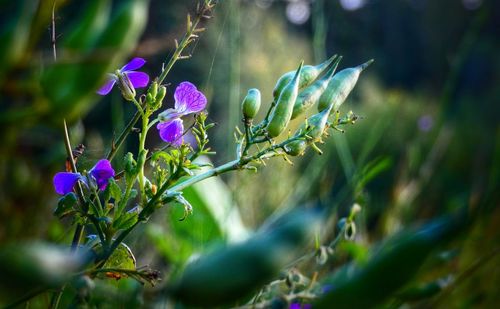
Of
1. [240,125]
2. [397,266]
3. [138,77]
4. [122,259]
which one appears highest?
[240,125]

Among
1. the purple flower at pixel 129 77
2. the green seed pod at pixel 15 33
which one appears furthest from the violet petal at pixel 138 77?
the green seed pod at pixel 15 33

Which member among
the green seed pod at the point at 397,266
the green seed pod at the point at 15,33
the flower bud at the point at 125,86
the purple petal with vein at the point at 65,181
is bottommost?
the green seed pod at the point at 397,266

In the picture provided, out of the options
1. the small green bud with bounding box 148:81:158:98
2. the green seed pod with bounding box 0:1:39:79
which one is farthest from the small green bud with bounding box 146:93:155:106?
the green seed pod with bounding box 0:1:39:79

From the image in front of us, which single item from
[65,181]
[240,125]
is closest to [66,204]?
[65,181]

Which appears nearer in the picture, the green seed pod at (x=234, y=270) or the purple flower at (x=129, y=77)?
the green seed pod at (x=234, y=270)

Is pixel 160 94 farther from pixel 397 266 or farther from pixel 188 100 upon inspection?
pixel 397 266

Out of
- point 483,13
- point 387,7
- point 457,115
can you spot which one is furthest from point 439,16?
point 483,13

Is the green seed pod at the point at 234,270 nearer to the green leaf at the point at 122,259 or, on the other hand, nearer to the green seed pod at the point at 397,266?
the green seed pod at the point at 397,266
